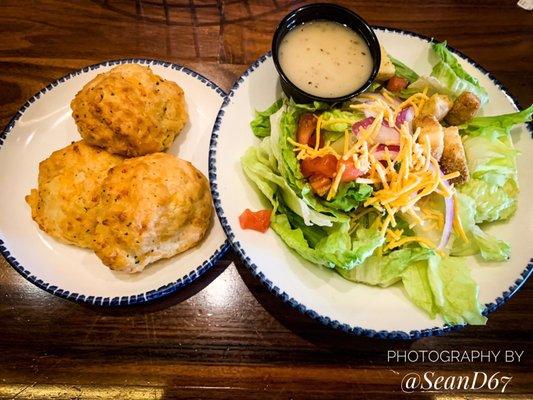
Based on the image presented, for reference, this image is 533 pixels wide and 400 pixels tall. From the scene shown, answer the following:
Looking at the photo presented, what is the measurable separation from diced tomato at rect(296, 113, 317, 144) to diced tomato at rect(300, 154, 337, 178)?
0.13 metres

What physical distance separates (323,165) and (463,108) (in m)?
0.81

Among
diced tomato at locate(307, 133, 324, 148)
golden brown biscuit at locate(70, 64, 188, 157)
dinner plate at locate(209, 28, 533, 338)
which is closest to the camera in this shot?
dinner plate at locate(209, 28, 533, 338)

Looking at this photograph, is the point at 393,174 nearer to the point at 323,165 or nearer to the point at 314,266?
the point at 323,165

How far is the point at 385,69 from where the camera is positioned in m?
2.32

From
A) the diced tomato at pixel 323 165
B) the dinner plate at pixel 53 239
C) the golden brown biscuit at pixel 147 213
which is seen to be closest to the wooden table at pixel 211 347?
the dinner plate at pixel 53 239

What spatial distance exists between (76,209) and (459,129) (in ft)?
6.55

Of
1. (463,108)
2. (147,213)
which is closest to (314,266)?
(147,213)

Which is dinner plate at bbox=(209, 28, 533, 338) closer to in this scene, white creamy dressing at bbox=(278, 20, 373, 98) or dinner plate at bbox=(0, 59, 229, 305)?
white creamy dressing at bbox=(278, 20, 373, 98)

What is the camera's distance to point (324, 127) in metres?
2.17

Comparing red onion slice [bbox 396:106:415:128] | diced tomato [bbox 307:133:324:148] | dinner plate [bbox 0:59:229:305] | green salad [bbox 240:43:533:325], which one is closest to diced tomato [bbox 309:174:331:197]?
green salad [bbox 240:43:533:325]

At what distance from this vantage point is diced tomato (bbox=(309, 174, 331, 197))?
207cm

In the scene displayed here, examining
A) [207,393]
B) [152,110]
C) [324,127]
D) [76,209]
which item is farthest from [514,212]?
[76,209]

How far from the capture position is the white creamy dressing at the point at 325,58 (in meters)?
2.29

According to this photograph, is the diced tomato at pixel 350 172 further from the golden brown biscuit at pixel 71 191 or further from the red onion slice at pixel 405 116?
the golden brown biscuit at pixel 71 191
